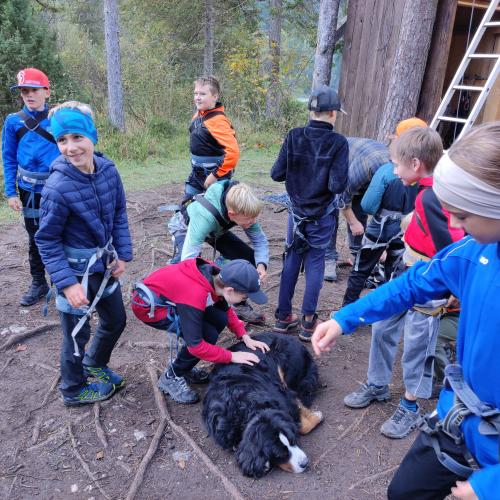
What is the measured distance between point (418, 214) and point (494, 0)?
199 inches

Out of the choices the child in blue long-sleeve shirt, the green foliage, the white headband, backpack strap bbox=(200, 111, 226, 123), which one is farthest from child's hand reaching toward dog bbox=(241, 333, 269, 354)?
the green foliage

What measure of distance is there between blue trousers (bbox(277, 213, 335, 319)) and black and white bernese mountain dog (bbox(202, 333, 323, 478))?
0.72 meters

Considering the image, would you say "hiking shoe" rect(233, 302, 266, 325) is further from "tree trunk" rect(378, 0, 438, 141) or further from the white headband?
"tree trunk" rect(378, 0, 438, 141)

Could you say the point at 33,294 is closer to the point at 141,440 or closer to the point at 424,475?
the point at 141,440

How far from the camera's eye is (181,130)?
13.6 metres

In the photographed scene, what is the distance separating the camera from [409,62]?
248 inches

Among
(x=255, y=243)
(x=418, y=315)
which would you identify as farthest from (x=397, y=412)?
(x=255, y=243)

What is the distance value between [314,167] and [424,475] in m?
2.61

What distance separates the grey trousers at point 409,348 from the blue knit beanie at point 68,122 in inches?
93.2

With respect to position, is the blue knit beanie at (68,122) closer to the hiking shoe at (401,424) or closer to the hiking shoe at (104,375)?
the hiking shoe at (104,375)

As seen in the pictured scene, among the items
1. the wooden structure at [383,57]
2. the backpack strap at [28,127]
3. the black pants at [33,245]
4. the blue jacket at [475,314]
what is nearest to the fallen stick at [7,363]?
the black pants at [33,245]

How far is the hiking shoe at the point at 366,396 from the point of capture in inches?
133

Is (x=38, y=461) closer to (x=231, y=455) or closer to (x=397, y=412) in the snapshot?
(x=231, y=455)

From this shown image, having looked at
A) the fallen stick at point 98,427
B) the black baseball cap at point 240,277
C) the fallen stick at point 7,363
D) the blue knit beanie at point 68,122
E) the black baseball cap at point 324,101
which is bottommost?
the fallen stick at point 7,363
